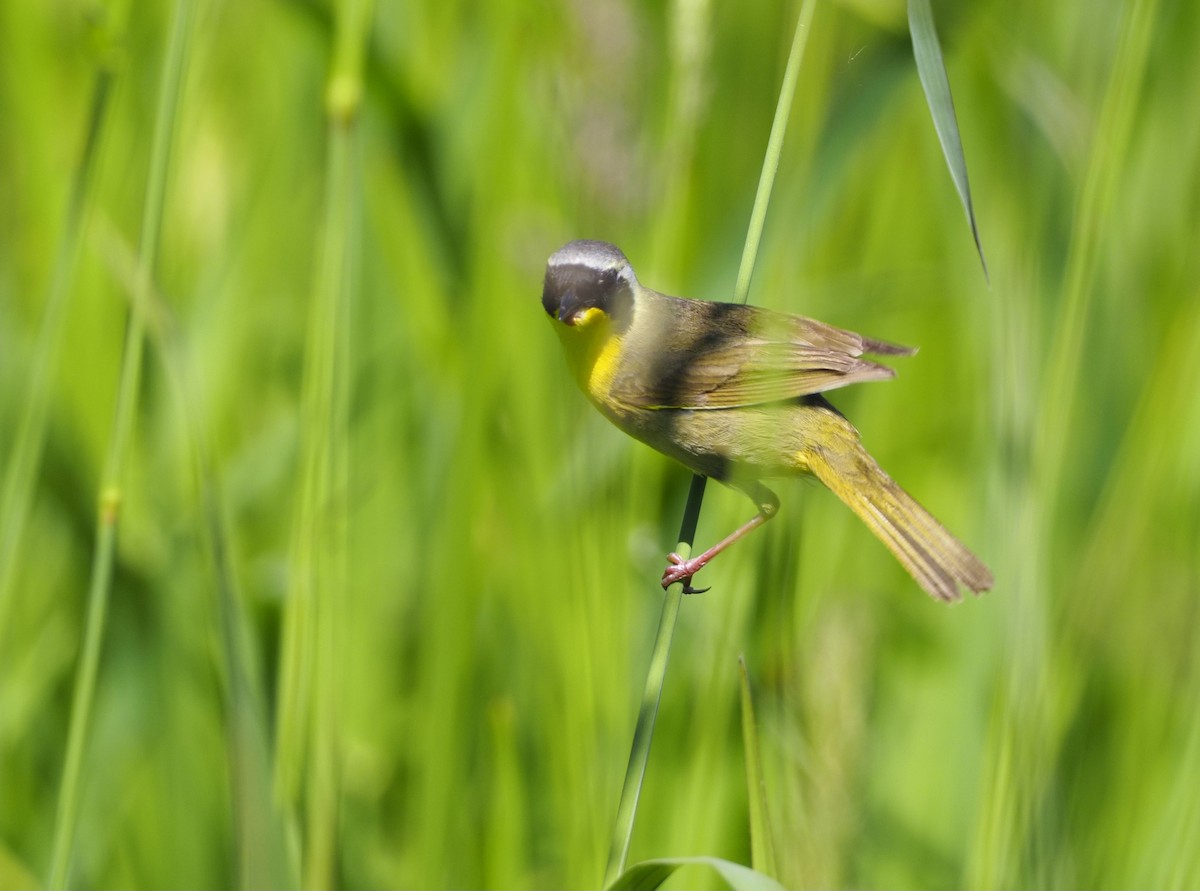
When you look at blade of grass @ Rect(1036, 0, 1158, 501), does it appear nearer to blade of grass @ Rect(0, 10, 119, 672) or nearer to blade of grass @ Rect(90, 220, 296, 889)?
blade of grass @ Rect(90, 220, 296, 889)

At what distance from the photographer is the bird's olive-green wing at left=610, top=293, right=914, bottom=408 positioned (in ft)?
7.43

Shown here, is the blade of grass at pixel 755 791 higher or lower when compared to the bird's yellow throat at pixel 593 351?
lower

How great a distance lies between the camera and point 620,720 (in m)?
2.54

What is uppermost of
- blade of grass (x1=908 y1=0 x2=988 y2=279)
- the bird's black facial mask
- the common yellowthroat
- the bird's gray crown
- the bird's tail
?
blade of grass (x1=908 y1=0 x2=988 y2=279)

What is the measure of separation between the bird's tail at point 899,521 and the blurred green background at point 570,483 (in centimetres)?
18

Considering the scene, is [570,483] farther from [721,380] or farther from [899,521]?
[899,521]

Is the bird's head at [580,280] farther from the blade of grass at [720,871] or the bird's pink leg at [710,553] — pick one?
the blade of grass at [720,871]

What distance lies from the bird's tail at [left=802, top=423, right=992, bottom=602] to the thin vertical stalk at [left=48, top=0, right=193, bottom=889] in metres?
1.24

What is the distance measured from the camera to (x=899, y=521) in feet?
6.77

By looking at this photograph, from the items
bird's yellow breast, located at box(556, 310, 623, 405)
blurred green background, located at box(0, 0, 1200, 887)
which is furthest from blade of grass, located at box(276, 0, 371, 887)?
bird's yellow breast, located at box(556, 310, 623, 405)

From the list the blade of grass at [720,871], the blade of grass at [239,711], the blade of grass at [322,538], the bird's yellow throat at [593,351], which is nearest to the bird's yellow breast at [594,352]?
the bird's yellow throat at [593,351]

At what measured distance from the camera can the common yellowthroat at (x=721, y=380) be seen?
2.21 m

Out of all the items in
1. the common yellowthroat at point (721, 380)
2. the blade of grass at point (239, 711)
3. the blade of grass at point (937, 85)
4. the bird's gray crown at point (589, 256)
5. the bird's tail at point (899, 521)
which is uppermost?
the blade of grass at point (937, 85)

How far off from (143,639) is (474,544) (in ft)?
2.85
